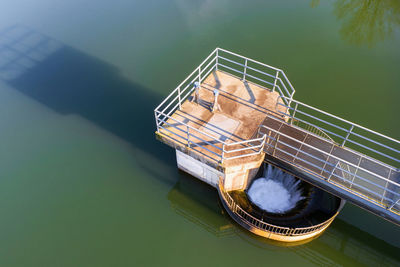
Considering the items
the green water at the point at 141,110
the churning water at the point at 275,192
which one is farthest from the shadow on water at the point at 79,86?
the churning water at the point at 275,192

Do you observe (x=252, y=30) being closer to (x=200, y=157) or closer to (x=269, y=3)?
(x=269, y=3)

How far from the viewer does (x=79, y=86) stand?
19.2m

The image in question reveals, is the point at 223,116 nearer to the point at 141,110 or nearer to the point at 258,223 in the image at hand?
the point at 258,223

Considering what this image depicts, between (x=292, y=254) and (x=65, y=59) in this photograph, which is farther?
(x=65, y=59)

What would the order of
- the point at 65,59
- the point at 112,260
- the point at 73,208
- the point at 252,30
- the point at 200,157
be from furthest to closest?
the point at 252,30 < the point at 65,59 < the point at 73,208 < the point at 112,260 < the point at 200,157

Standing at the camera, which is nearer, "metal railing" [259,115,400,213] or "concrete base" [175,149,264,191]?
"metal railing" [259,115,400,213]

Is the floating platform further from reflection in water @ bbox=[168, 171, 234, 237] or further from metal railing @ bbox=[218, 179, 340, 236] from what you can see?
reflection in water @ bbox=[168, 171, 234, 237]

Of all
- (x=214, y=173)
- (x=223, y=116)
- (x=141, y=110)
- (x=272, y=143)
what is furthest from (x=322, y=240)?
(x=141, y=110)

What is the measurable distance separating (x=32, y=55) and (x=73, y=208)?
39.0 ft

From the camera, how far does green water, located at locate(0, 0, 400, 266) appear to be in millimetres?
13594

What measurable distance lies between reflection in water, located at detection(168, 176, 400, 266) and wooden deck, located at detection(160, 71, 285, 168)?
354 centimetres

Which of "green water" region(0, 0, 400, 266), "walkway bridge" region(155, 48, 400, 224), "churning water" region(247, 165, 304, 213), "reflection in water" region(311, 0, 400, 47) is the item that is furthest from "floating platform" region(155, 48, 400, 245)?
"reflection in water" region(311, 0, 400, 47)

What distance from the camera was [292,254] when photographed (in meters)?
13.4

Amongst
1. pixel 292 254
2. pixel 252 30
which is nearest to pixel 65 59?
pixel 252 30
